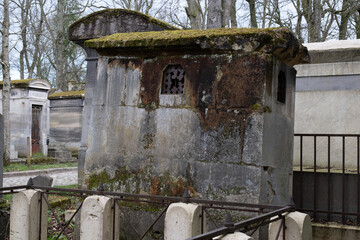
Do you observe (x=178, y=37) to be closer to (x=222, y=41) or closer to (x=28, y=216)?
(x=222, y=41)

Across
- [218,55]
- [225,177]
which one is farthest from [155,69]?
[225,177]

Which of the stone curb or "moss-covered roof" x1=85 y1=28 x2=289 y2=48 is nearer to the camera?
"moss-covered roof" x1=85 y1=28 x2=289 y2=48

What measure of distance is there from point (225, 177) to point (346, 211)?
7.31ft

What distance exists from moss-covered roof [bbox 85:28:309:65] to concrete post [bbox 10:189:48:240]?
188 cm

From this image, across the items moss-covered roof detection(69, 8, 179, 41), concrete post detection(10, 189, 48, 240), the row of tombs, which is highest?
moss-covered roof detection(69, 8, 179, 41)

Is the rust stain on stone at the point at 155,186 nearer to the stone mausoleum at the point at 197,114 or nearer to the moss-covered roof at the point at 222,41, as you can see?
the stone mausoleum at the point at 197,114

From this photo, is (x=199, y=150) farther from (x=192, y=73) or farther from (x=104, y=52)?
(x=104, y=52)

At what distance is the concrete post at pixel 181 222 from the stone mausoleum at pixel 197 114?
2.54 feet

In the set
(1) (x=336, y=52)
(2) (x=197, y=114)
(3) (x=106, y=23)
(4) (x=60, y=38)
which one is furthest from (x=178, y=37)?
(4) (x=60, y=38)

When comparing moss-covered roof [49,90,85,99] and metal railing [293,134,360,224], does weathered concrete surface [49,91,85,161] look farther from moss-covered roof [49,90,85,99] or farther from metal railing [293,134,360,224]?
metal railing [293,134,360,224]

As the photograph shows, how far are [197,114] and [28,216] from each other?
2.12 meters

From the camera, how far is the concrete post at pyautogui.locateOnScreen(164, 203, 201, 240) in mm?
3605

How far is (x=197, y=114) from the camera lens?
4.53 m

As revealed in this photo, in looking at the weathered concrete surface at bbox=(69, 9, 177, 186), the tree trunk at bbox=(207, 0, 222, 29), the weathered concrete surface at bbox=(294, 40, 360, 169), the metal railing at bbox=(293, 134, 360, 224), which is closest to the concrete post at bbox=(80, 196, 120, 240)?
the weathered concrete surface at bbox=(69, 9, 177, 186)
